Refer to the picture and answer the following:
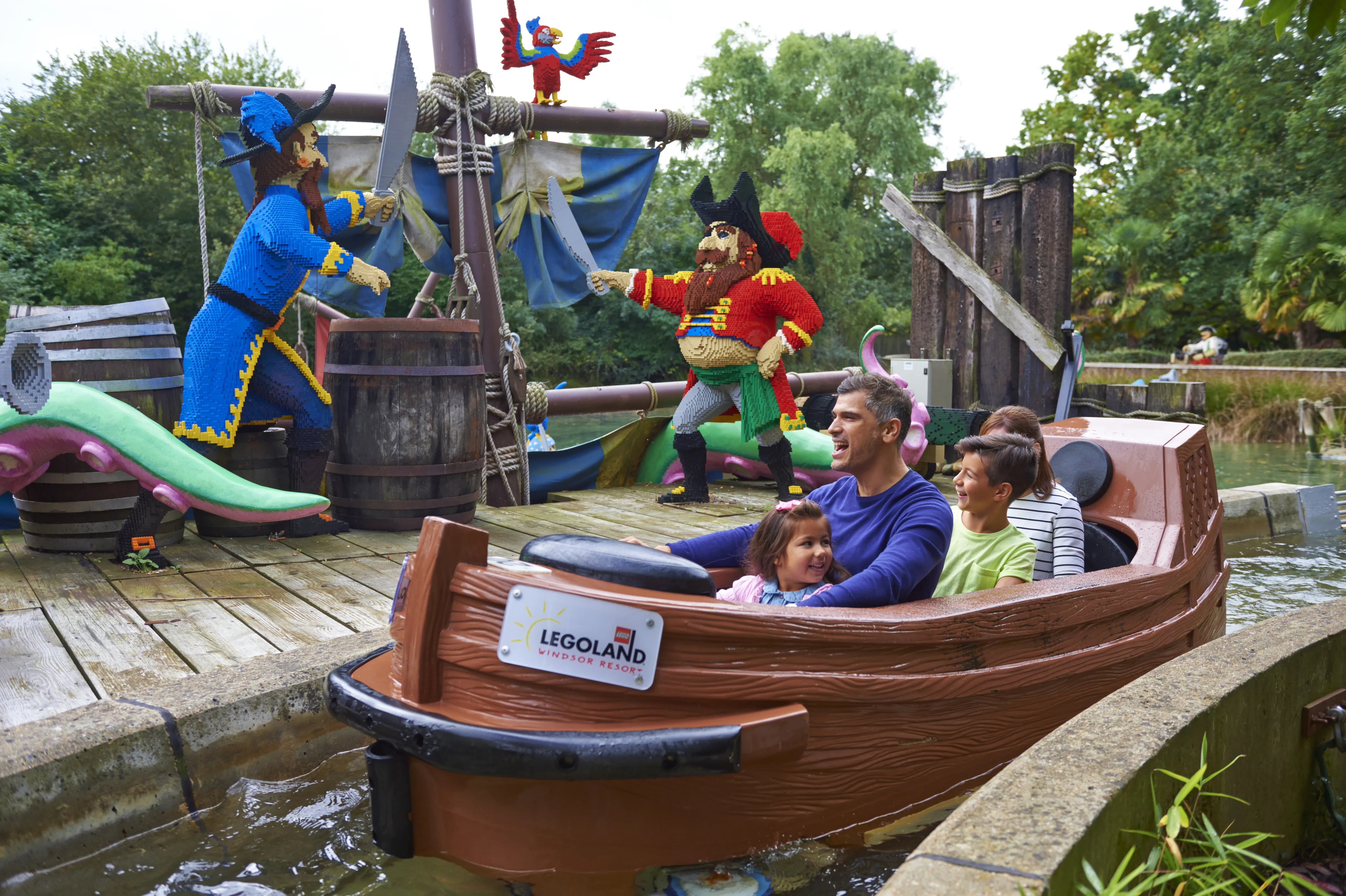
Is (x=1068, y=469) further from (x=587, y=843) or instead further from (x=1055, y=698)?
(x=587, y=843)

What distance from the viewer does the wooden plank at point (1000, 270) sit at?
23.3ft

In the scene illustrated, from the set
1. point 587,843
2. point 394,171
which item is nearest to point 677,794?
point 587,843

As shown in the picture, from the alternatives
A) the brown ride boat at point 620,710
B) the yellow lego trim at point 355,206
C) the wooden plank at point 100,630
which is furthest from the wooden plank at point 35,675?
the yellow lego trim at point 355,206

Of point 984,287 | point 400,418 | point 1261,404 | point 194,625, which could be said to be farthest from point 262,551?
point 1261,404

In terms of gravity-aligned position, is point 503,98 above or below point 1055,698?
above

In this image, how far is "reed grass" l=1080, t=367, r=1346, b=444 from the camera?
12.5m

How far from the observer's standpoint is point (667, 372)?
2752cm

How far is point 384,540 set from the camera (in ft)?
14.7

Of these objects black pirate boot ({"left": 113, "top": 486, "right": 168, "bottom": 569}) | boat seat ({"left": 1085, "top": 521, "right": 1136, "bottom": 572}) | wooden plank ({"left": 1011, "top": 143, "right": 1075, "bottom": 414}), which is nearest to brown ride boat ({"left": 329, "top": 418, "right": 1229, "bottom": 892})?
boat seat ({"left": 1085, "top": 521, "right": 1136, "bottom": 572})

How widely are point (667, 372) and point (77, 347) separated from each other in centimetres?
2369

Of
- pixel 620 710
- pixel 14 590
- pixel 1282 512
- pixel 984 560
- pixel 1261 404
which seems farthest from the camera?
pixel 1261 404

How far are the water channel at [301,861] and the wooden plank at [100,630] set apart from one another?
17.1 inches

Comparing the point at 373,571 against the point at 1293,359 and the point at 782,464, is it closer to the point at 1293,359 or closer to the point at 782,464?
the point at 782,464

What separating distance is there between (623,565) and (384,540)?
2.90 m
